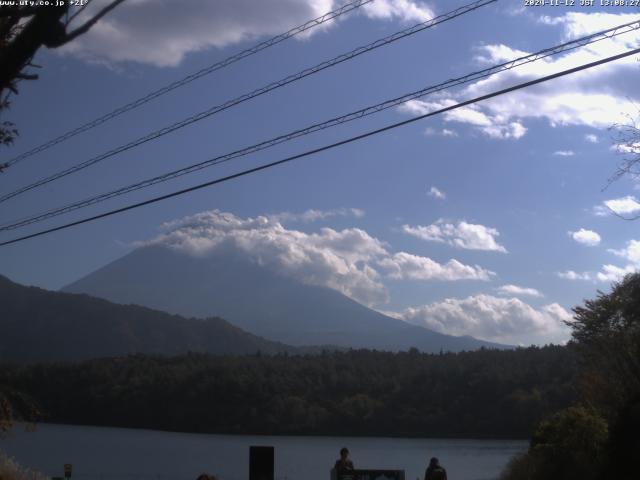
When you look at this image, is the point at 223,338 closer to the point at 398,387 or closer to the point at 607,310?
the point at 398,387

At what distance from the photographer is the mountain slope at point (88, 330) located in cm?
14250

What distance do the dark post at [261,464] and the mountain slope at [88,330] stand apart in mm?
122286

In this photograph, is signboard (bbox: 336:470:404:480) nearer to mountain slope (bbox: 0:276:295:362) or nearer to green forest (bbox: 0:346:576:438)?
green forest (bbox: 0:346:576:438)

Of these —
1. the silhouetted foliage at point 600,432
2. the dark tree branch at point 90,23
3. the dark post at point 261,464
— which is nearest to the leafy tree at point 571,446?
the silhouetted foliage at point 600,432

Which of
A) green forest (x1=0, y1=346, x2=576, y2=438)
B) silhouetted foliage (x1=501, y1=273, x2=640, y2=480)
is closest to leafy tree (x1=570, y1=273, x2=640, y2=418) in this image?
silhouetted foliage (x1=501, y1=273, x2=640, y2=480)

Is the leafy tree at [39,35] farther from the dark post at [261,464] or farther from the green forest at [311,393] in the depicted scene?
the green forest at [311,393]

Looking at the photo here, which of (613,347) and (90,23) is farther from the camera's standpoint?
(613,347)

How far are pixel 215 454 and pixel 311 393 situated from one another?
100 feet

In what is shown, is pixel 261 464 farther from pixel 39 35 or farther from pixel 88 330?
pixel 88 330

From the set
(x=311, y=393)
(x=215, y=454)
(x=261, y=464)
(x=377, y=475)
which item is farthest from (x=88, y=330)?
(x=377, y=475)

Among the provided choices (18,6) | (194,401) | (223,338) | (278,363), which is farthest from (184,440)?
(223,338)

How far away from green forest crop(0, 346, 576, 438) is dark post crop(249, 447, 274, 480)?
Result: 54686 millimetres

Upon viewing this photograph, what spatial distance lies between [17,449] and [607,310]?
51642 mm

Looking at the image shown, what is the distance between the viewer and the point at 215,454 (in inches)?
2522
